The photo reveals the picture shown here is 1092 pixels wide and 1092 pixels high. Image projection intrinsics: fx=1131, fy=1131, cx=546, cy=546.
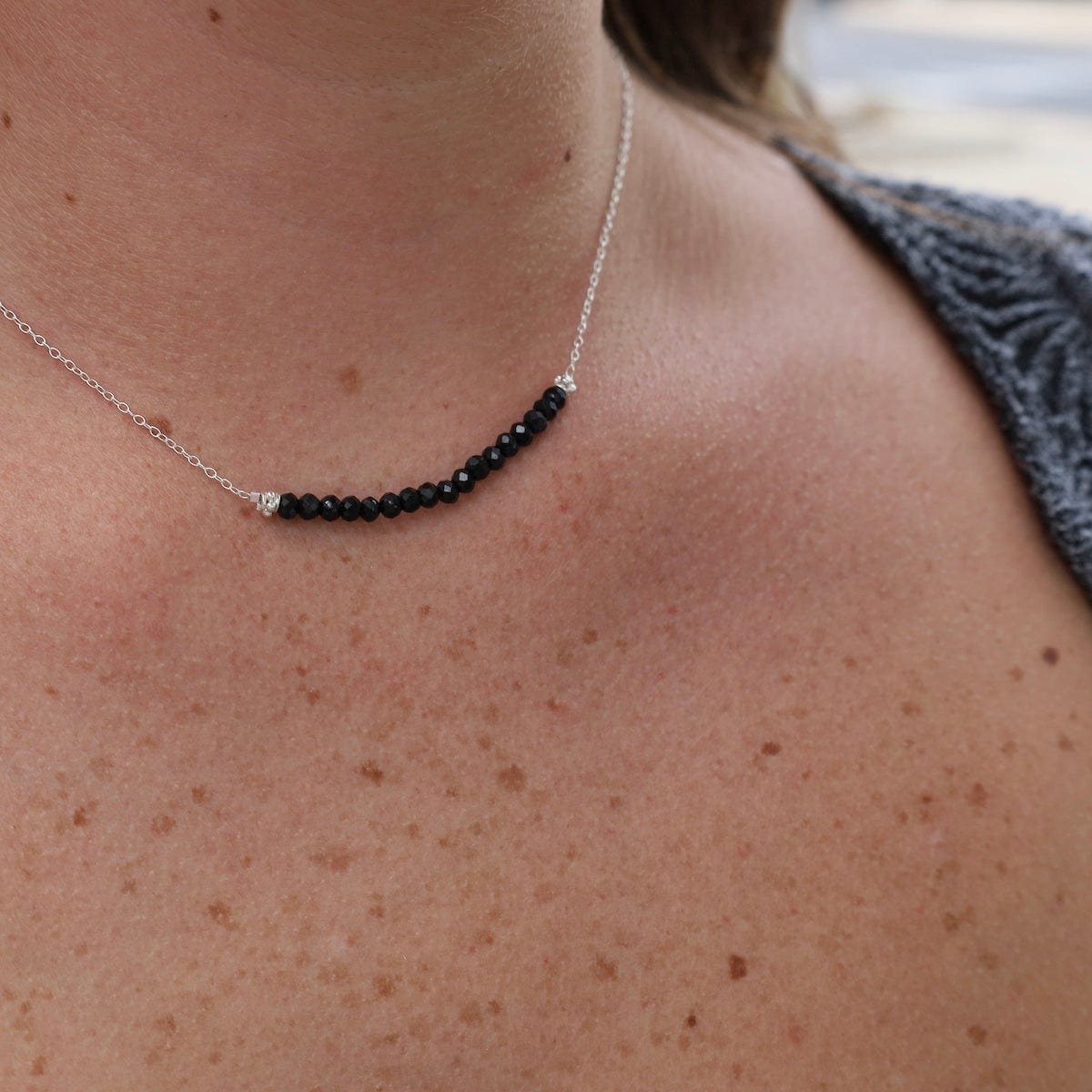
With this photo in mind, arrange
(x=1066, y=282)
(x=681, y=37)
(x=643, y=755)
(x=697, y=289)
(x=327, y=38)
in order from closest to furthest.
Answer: (x=327, y=38), (x=643, y=755), (x=697, y=289), (x=1066, y=282), (x=681, y=37)

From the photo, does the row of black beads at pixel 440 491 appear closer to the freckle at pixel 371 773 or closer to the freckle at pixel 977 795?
the freckle at pixel 371 773

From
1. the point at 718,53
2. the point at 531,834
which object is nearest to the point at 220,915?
the point at 531,834

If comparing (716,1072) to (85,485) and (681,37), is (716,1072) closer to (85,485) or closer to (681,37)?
(85,485)

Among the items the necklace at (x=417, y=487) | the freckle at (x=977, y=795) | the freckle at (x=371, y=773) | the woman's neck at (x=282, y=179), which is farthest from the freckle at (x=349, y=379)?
the freckle at (x=977, y=795)

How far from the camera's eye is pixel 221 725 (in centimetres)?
96

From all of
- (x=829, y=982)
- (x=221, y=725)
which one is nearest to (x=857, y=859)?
(x=829, y=982)

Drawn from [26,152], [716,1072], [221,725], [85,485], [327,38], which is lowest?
[716,1072]

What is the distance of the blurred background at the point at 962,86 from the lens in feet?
9.56

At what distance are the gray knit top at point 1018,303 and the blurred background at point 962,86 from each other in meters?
0.56

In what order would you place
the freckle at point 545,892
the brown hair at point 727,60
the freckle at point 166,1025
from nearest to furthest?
the freckle at point 166,1025
the freckle at point 545,892
the brown hair at point 727,60

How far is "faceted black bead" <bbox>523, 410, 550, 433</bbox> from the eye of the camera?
1.13 metres

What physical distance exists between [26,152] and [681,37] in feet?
3.23

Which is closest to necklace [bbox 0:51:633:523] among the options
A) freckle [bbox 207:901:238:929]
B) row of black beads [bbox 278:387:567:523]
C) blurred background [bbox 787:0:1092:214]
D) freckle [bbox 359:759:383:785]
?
row of black beads [bbox 278:387:567:523]

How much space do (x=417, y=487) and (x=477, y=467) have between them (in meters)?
0.06
